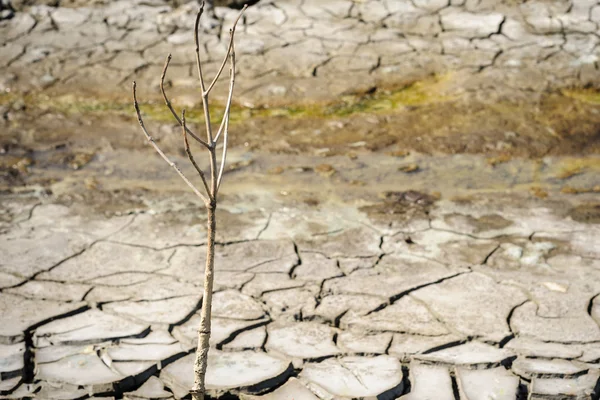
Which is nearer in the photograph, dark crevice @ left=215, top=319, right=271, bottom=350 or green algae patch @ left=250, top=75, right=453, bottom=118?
dark crevice @ left=215, top=319, right=271, bottom=350

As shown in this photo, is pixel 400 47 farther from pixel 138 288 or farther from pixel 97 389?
pixel 97 389

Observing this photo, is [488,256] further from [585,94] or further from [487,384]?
[585,94]

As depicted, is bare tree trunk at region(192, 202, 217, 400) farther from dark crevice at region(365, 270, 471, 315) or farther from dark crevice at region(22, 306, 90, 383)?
dark crevice at region(365, 270, 471, 315)

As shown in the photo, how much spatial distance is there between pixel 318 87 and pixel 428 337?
278 centimetres

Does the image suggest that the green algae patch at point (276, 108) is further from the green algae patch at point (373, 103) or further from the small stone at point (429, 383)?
the small stone at point (429, 383)

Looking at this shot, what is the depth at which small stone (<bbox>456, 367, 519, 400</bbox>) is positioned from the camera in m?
2.23

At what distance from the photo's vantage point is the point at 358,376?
2.32 meters

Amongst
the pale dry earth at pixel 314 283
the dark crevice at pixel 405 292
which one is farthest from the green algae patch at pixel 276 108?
the dark crevice at pixel 405 292

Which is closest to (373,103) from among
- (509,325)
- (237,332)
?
(509,325)

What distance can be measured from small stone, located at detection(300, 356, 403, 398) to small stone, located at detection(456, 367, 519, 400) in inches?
7.3

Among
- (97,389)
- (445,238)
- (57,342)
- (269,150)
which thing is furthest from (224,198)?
(97,389)

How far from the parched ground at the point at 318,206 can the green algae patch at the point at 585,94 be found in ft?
0.05

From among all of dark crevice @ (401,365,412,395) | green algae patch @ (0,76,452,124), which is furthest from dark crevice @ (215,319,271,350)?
green algae patch @ (0,76,452,124)

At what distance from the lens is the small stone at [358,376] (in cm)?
224
